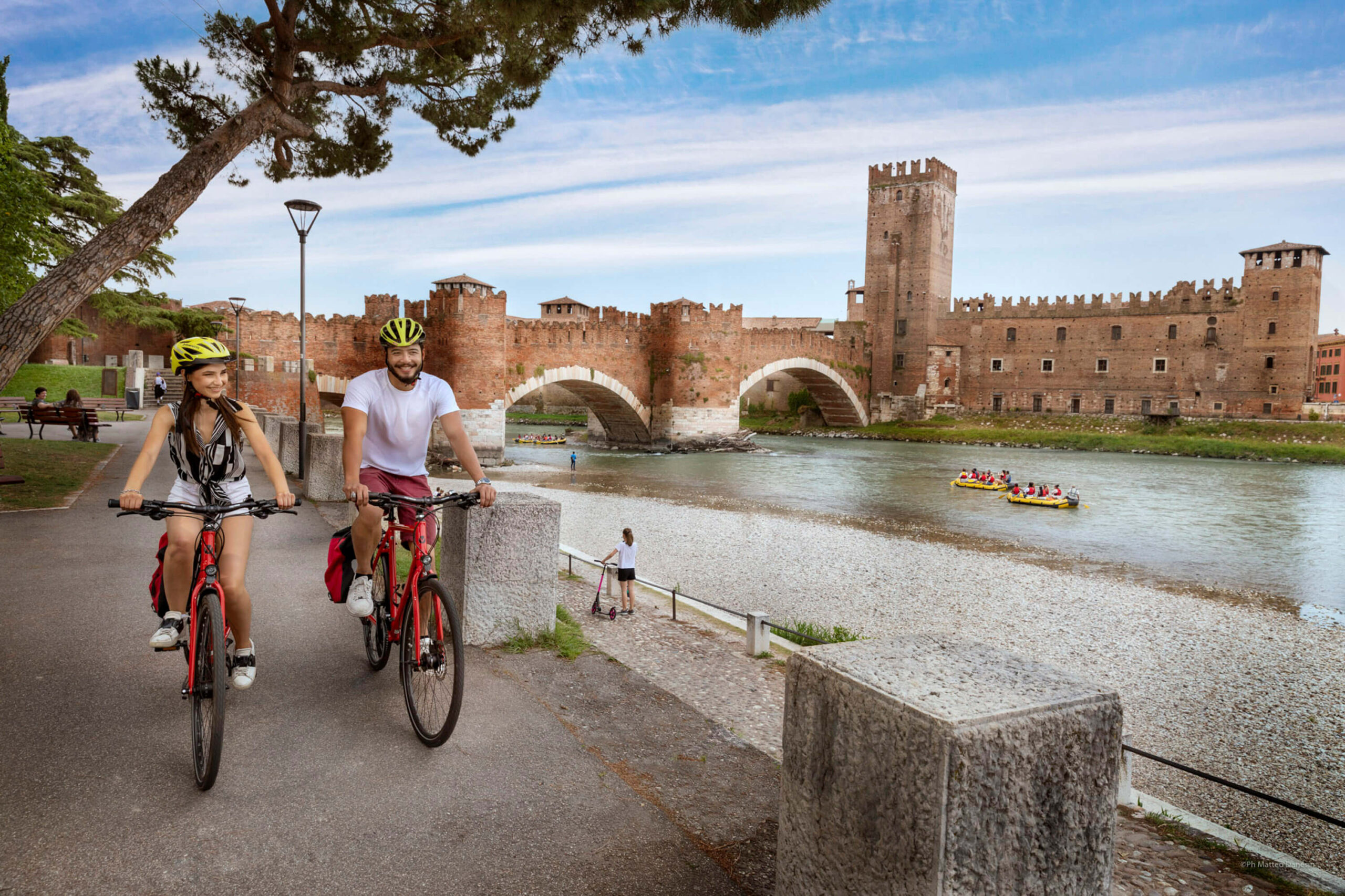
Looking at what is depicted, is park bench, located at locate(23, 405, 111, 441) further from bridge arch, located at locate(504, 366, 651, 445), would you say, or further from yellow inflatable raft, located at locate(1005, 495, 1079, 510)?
yellow inflatable raft, located at locate(1005, 495, 1079, 510)

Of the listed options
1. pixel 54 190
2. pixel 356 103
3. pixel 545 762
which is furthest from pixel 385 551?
pixel 54 190

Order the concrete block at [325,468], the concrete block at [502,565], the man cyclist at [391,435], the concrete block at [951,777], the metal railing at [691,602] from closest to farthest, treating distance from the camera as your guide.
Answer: the concrete block at [951,777], the man cyclist at [391,435], the concrete block at [502,565], the metal railing at [691,602], the concrete block at [325,468]

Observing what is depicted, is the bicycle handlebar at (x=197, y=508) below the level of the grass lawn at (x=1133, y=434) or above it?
above

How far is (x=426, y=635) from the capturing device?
336 cm

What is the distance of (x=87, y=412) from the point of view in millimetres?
16562

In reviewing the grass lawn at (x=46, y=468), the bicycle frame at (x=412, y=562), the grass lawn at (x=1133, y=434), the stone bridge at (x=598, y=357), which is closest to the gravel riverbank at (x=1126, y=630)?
the bicycle frame at (x=412, y=562)

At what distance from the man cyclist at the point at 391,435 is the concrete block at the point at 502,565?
2.82 feet

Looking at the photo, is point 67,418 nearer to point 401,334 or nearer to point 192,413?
point 192,413

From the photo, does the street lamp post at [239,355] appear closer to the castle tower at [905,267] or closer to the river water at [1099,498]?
the river water at [1099,498]

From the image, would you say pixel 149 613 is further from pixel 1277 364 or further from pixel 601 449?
pixel 1277 364

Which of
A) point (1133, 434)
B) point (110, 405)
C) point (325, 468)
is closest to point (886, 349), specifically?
point (1133, 434)

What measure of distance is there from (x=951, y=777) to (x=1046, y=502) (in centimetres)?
2300

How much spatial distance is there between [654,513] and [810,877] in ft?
56.3

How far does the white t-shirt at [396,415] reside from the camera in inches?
142
